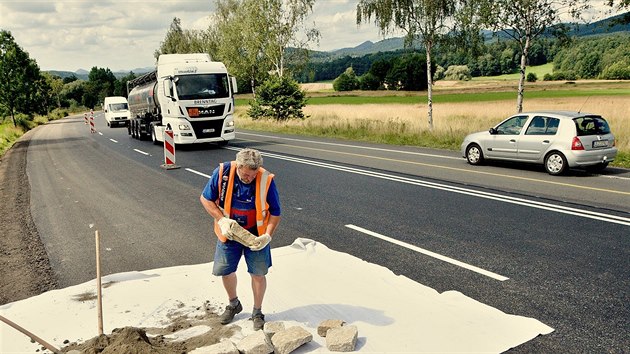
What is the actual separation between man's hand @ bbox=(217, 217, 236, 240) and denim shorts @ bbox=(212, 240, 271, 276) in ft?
0.94

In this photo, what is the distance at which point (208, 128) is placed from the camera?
741 inches

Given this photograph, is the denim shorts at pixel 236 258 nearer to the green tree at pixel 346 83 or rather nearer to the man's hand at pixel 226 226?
the man's hand at pixel 226 226

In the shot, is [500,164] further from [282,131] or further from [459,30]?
[282,131]

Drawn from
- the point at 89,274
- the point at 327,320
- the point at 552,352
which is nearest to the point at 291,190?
the point at 89,274

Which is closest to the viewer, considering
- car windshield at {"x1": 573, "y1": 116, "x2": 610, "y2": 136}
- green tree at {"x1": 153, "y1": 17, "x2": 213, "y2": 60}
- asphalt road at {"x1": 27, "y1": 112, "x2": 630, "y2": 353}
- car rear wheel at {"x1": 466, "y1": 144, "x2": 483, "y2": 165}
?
asphalt road at {"x1": 27, "y1": 112, "x2": 630, "y2": 353}

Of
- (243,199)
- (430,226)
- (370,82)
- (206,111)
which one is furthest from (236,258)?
(370,82)

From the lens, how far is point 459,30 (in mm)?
21688

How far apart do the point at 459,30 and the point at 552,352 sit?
20438mm

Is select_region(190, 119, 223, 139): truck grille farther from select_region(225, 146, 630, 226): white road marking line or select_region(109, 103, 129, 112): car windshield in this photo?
select_region(109, 103, 129, 112): car windshield

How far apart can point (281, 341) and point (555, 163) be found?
35.2ft

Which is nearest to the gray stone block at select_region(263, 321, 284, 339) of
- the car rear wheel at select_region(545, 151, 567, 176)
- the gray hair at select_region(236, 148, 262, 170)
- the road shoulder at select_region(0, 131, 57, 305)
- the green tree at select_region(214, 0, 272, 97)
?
the gray hair at select_region(236, 148, 262, 170)

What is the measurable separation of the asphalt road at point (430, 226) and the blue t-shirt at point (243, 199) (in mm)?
A: 2258

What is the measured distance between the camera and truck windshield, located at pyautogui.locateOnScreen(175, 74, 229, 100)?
1842 centimetres

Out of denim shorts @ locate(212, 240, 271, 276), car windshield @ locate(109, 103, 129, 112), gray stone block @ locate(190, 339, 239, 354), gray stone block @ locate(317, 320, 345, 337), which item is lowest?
gray stone block @ locate(317, 320, 345, 337)
